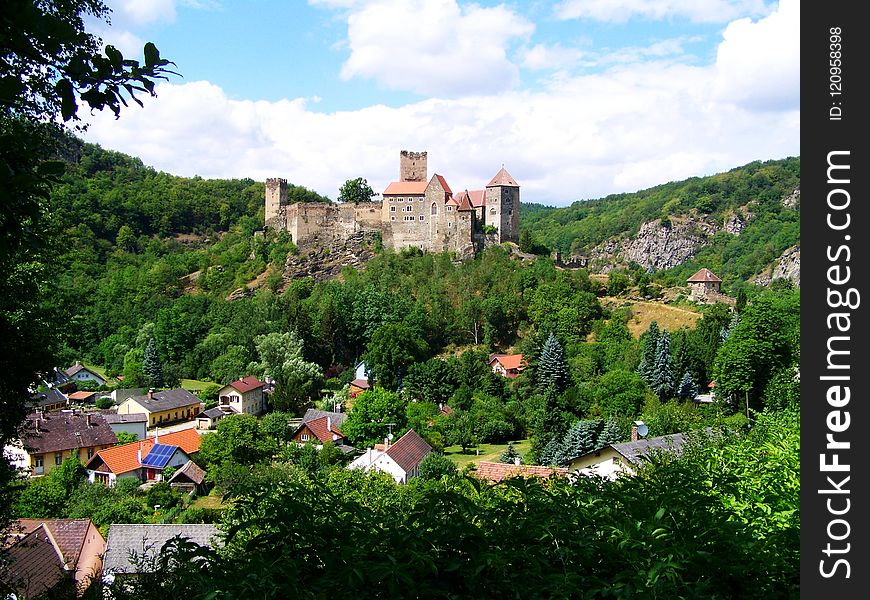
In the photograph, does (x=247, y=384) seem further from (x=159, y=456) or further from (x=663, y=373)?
(x=663, y=373)

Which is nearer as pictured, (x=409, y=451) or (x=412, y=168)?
(x=409, y=451)

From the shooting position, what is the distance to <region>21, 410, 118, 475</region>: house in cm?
2923

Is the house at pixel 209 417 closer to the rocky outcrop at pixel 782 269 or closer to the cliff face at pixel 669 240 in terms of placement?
the rocky outcrop at pixel 782 269

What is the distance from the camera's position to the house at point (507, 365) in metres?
38.8

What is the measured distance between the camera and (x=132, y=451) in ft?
96.8

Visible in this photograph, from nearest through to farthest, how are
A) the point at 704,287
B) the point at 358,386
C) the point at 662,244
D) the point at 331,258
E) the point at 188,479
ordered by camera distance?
the point at 188,479, the point at 358,386, the point at 704,287, the point at 331,258, the point at 662,244

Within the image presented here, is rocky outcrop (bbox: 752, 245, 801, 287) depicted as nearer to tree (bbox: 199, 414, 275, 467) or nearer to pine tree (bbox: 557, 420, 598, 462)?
pine tree (bbox: 557, 420, 598, 462)

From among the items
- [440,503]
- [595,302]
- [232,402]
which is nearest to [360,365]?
[232,402]

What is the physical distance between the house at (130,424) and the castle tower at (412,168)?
25295 mm

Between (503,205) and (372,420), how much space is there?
69.0ft

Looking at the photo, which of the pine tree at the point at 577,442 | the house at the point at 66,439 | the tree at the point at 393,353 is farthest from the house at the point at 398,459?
the house at the point at 66,439

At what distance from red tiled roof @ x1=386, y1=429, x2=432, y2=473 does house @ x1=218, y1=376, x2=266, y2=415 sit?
1333 centimetres

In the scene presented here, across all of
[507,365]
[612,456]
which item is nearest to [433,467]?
[612,456]

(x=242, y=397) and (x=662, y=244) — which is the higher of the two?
(x=662, y=244)
